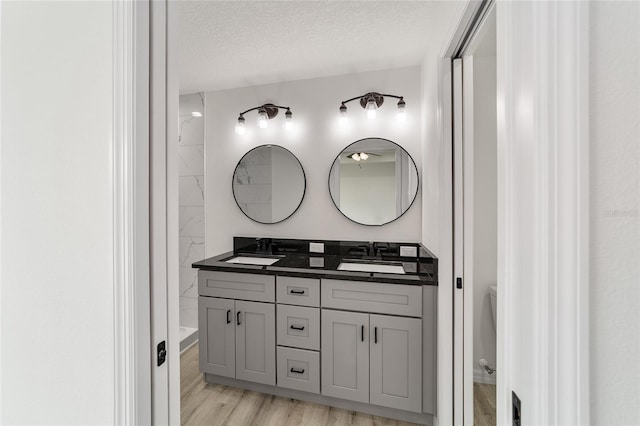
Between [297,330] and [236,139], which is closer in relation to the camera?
[297,330]

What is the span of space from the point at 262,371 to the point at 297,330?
398mm

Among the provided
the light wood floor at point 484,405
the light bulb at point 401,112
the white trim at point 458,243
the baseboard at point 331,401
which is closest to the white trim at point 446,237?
the white trim at point 458,243

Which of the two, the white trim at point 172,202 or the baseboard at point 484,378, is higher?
the white trim at point 172,202

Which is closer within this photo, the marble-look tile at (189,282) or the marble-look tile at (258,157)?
the marble-look tile at (258,157)

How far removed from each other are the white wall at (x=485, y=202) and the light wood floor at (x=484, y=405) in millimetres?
98

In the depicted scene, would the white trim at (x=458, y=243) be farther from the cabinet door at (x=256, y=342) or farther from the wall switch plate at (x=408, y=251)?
the cabinet door at (x=256, y=342)

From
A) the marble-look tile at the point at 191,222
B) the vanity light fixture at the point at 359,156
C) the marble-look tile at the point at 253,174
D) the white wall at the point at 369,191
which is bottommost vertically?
the marble-look tile at the point at 191,222
